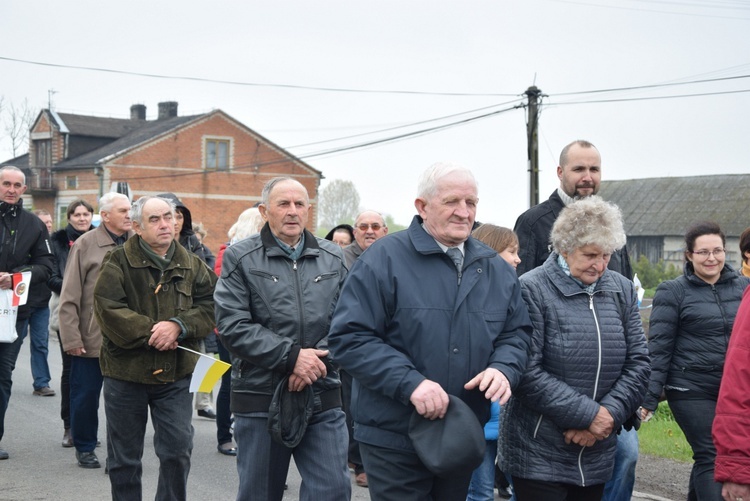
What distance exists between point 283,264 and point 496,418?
6.27ft

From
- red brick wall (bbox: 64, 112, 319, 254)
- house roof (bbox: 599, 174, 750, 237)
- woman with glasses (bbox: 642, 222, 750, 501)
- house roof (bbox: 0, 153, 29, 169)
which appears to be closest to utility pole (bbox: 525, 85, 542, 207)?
woman with glasses (bbox: 642, 222, 750, 501)

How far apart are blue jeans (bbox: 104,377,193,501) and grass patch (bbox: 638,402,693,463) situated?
187 inches

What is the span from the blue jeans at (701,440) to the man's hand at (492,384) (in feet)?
6.97

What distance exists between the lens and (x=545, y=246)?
5.76 meters

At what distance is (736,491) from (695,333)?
2.11 meters

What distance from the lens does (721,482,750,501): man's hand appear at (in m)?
3.68

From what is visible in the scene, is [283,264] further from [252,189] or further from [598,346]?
[252,189]

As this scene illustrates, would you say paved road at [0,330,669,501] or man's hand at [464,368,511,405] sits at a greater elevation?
man's hand at [464,368,511,405]

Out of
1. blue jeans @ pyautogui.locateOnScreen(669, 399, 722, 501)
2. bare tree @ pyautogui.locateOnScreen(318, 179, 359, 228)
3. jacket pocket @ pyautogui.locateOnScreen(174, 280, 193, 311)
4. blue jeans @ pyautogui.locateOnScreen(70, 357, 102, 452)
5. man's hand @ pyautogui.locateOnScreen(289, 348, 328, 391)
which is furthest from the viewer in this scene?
bare tree @ pyautogui.locateOnScreen(318, 179, 359, 228)

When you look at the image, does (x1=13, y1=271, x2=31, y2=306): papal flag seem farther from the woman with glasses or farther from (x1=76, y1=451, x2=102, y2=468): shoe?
the woman with glasses

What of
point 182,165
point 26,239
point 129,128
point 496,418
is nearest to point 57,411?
point 26,239

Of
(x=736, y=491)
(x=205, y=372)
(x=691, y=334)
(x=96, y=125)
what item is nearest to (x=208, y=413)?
(x=205, y=372)

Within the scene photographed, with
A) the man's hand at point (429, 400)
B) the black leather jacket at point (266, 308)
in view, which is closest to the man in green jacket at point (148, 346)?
the black leather jacket at point (266, 308)

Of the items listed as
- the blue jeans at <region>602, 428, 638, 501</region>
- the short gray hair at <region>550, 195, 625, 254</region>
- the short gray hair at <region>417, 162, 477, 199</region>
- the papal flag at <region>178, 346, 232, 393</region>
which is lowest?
the blue jeans at <region>602, 428, 638, 501</region>
